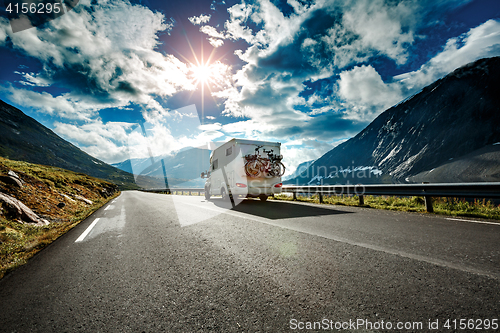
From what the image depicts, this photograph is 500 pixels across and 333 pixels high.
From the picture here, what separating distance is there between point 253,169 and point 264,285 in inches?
370

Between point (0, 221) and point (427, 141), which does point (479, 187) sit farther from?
point (427, 141)

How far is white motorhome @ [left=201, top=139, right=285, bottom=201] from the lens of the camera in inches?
461

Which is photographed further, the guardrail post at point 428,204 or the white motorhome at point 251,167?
the white motorhome at point 251,167

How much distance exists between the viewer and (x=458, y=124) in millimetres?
190250

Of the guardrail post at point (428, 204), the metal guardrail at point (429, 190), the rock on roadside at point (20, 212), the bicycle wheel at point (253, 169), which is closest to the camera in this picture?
the metal guardrail at point (429, 190)

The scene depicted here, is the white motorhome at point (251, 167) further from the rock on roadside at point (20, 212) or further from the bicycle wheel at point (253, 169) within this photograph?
the rock on roadside at point (20, 212)

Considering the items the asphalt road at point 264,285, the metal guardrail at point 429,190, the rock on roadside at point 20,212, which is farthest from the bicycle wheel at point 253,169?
the rock on roadside at point 20,212

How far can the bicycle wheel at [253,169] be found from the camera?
11711 millimetres

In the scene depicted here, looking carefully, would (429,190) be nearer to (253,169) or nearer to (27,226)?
(253,169)

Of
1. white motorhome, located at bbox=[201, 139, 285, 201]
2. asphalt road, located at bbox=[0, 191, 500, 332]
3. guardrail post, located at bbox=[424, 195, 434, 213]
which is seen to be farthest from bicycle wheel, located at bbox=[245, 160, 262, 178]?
asphalt road, located at bbox=[0, 191, 500, 332]

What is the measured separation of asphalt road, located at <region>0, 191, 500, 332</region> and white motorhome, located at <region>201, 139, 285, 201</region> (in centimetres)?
729

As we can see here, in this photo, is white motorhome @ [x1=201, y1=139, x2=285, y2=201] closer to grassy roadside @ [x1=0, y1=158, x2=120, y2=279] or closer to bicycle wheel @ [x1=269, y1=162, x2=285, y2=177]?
bicycle wheel @ [x1=269, y1=162, x2=285, y2=177]

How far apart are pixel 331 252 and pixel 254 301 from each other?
1753 mm

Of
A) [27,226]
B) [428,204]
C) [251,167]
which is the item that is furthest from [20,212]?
[428,204]
